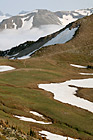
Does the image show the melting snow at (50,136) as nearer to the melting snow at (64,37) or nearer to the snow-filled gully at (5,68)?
the snow-filled gully at (5,68)

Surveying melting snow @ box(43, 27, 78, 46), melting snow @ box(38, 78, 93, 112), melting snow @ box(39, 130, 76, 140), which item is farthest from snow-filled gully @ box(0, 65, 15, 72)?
melting snow @ box(43, 27, 78, 46)

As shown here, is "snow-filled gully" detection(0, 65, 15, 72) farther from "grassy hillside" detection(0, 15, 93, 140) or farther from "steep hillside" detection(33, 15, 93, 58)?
"steep hillside" detection(33, 15, 93, 58)

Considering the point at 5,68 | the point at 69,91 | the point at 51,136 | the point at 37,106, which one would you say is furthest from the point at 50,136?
the point at 5,68

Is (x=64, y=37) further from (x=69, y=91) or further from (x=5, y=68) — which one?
(x=69, y=91)

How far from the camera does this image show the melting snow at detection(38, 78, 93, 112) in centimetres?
4464

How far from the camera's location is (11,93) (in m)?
42.9

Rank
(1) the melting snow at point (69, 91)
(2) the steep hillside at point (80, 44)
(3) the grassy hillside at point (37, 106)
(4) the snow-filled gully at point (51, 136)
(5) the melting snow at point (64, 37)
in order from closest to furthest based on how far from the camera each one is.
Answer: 1. (4) the snow-filled gully at point (51, 136)
2. (3) the grassy hillside at point (37, 106)
3. (1) the melting snow at point (69, 91)
4. (2) the steep hillside at point (80, 44)
5. (5) the melting snow at point (64, 37)

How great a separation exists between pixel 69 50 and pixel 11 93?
256ft

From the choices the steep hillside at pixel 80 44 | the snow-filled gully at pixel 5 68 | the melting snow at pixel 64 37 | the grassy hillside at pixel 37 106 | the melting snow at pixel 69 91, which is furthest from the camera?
the melting snow at pixel 64 37

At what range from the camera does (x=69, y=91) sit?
53812 millimetres

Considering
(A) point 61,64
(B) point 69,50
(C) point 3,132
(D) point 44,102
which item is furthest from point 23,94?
(B) point 69,50

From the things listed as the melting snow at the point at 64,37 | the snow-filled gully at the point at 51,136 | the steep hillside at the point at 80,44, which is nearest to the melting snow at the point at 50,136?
the snow-filled gully at the point at 51,136

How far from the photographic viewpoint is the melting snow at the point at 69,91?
4464 cm

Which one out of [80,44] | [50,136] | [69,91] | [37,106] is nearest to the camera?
[50,136]
